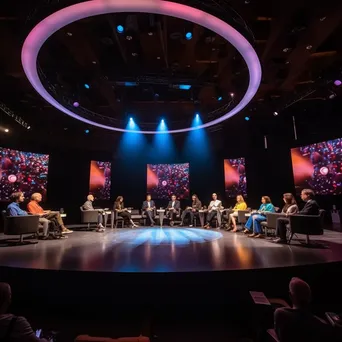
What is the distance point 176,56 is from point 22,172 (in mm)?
6809

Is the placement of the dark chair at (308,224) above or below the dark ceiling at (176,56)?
below

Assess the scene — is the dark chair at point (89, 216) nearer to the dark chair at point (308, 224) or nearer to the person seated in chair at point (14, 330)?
the dark chair at point (308, 224)

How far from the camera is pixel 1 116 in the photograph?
7207 millimetres

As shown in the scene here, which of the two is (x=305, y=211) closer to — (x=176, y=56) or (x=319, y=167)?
(x=319, y=167)

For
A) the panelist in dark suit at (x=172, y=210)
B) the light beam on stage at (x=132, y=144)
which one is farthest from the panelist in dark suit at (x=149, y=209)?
the light beam on stage at (x=132, y=144)

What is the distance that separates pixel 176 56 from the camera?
5.43 m

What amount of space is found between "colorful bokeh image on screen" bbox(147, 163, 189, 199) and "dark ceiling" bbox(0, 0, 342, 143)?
3072 millimetres

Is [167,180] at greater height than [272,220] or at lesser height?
greater

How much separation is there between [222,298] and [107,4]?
455 cm

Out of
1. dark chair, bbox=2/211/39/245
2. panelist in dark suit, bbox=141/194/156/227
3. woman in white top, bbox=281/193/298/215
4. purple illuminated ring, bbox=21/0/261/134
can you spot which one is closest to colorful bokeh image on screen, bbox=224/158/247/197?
panelist in dark suit, bbox=141/194/156/227

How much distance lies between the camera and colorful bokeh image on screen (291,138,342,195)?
6.92m

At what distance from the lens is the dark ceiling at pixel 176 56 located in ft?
12.6

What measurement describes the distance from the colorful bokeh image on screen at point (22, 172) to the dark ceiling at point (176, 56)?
130 centimetres

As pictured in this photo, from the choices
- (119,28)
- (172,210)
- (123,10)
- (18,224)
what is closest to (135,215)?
(172,210)
